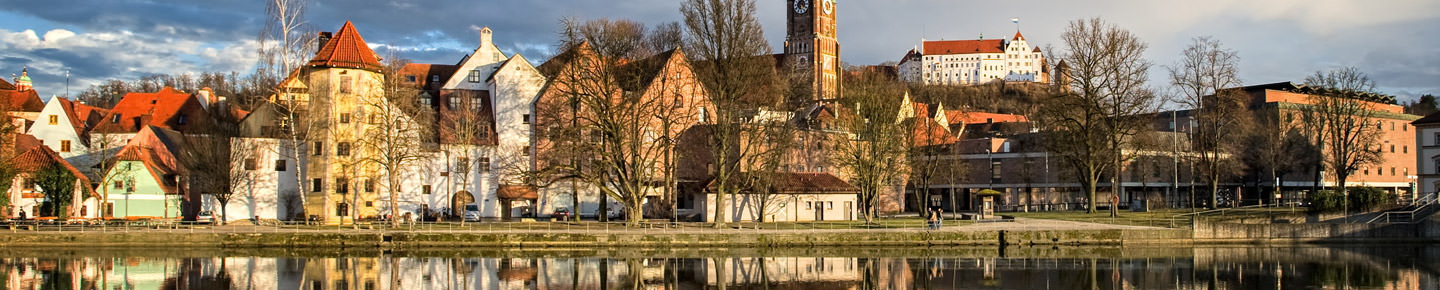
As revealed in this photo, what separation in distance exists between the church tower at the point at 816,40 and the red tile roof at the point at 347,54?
98235mm

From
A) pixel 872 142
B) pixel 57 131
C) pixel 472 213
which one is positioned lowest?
pixel 472 213

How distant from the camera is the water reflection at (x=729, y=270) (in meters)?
32.9

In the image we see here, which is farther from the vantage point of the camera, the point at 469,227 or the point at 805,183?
the point at 805,183

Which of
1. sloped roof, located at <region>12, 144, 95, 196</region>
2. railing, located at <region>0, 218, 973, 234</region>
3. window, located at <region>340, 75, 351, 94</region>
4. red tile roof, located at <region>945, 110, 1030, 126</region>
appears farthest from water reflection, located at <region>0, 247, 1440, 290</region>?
red tile roof, located at <region>945, 110, 1030, 126</region>

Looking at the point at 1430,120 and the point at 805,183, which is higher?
the point at 1430,120

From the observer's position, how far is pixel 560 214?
214 ft

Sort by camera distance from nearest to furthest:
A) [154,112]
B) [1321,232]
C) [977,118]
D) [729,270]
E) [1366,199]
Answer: [729,270] < [1321,232] < [1366,199] < [154,112] < [977,118]

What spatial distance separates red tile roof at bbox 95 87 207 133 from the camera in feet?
252

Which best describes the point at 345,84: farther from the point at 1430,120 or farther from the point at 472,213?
the point at 1430,120

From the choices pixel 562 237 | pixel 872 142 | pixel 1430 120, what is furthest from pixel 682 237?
pixel 1430 120

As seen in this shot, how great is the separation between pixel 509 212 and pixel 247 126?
1559cm

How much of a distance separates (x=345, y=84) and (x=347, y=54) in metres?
1.62

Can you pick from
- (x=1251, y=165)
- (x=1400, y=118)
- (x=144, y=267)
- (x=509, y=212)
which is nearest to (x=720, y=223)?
(x=509, y=212)

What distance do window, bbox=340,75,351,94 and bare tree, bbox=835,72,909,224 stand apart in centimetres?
2662
